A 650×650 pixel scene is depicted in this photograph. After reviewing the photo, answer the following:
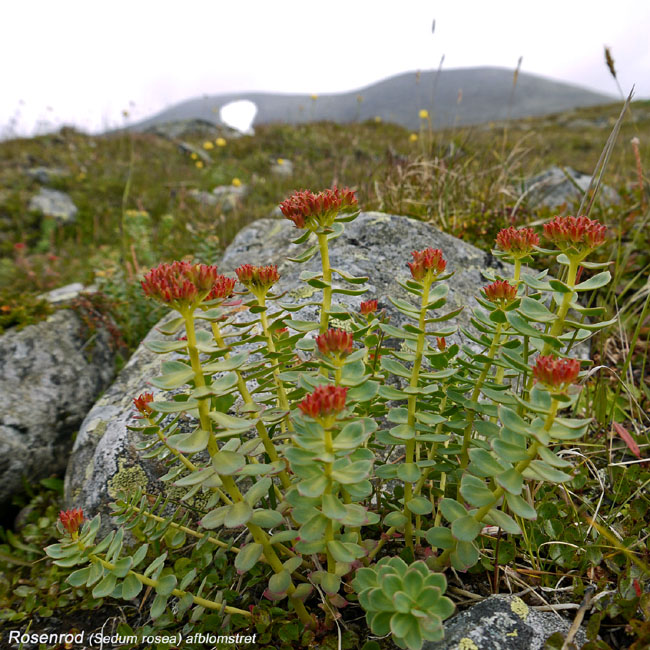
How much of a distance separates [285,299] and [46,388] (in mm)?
1743

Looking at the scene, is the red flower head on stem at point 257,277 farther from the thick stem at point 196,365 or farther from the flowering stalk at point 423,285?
the flowering stalk at point 423,285

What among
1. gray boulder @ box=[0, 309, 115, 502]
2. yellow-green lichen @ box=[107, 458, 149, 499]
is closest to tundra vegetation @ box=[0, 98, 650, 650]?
yellow-green lichen @ box=[107, 458, 149, 499]

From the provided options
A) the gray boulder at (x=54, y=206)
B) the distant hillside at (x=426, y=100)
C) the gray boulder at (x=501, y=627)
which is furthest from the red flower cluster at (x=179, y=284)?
the distant hillside at (x=426, y=100)

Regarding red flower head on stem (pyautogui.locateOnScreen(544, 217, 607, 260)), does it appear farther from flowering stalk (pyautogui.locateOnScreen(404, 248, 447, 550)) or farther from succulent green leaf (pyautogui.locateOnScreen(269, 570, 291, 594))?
succulent green leaf (pyautogui.locateOnScreen(269, 570, 291, 594))

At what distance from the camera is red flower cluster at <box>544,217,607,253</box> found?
116cm

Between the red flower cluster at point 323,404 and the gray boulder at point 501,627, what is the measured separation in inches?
29.3

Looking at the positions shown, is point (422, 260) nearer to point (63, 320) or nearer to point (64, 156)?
point (63, 320)

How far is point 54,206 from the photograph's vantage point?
821 cm

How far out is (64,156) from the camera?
10.8 meters

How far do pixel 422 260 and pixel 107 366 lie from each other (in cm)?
276

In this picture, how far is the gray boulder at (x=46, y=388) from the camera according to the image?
267cm

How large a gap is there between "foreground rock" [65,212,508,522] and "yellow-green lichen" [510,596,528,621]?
128cm

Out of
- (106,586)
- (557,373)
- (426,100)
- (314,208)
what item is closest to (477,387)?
(557,373)

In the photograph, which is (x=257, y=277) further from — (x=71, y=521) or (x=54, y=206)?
(x=54, y=206)
